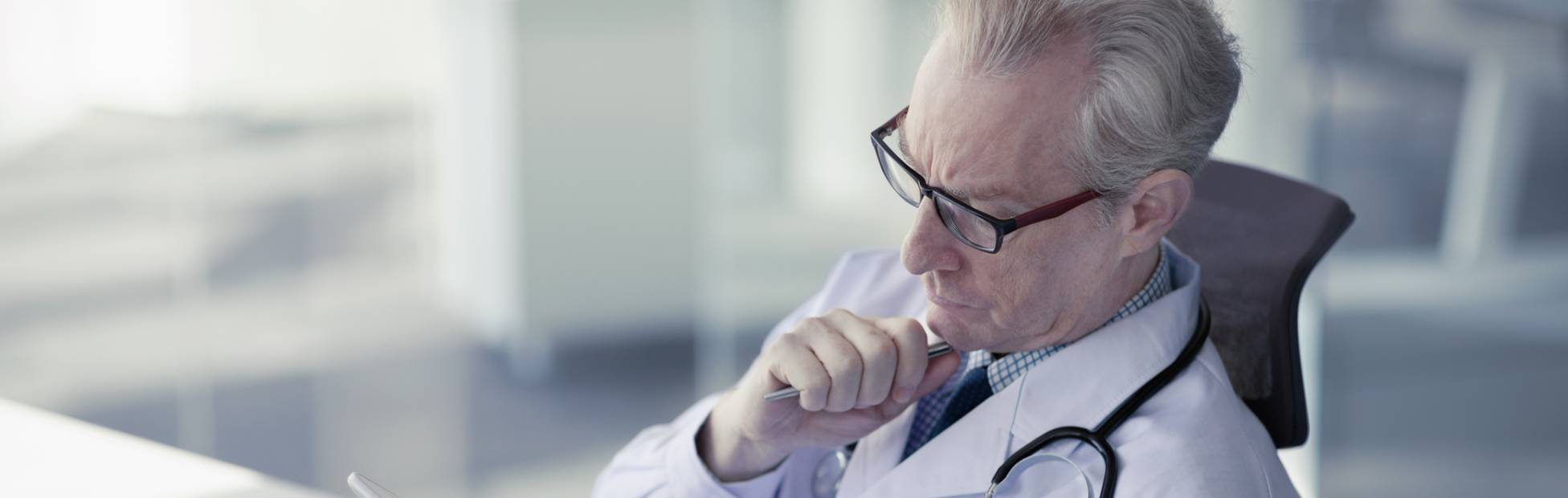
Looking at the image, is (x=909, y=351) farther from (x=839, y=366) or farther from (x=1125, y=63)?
(x=1125, y=63)

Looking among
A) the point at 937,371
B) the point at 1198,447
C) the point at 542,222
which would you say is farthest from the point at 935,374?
the point at 542,222

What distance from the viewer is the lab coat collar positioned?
1.15 m

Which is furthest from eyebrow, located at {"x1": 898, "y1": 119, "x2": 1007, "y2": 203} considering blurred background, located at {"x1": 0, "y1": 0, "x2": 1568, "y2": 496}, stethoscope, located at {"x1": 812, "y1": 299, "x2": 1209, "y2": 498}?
blurred background, located at {"x1": 0, "y1": 0, "x2": 1568, "y2": 496}

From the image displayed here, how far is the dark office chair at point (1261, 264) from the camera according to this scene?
1252mm

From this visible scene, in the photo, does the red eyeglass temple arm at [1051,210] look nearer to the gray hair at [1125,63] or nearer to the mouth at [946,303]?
the gray hair at [1125,63]

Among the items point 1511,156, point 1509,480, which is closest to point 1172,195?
point 1511,156

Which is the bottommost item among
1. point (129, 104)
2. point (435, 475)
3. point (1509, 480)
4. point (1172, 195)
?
point (435, 475)

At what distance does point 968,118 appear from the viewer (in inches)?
42.8

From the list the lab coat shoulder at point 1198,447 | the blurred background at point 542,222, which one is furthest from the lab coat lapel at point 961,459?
the blurred background at point 542,222

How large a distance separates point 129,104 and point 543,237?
114 centimetres

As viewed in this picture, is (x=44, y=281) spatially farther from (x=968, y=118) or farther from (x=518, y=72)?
(x=968, y=118)

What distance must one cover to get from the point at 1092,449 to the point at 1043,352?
0.44ft

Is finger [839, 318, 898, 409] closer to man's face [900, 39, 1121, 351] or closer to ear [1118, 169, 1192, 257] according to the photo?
man's face [900, 39, 1121, 351]

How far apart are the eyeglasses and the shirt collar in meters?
0.16
